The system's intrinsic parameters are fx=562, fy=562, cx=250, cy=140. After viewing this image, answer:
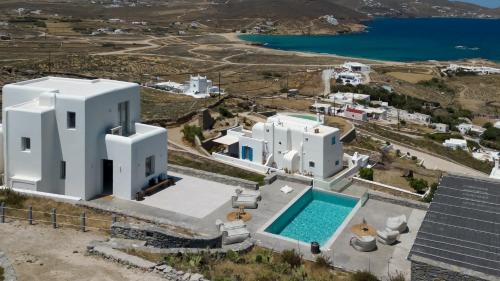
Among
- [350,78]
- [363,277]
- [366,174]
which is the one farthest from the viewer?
[350,78]

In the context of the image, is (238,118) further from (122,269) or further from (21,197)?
(122,269)

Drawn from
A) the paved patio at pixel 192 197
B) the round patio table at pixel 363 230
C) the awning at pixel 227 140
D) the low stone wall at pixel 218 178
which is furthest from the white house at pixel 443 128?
the round patio table at pixel 363 230

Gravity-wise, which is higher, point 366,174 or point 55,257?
point 55,257

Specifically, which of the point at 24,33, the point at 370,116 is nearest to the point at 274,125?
the point at 370,116

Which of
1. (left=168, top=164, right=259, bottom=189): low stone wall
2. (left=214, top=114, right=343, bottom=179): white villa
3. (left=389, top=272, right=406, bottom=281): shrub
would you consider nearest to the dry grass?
(left=214, top=114, right=343, bottom=179): white villa

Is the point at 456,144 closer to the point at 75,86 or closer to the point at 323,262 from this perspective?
the point at 75,86

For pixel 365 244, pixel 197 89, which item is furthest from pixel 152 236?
pixel 197 89
